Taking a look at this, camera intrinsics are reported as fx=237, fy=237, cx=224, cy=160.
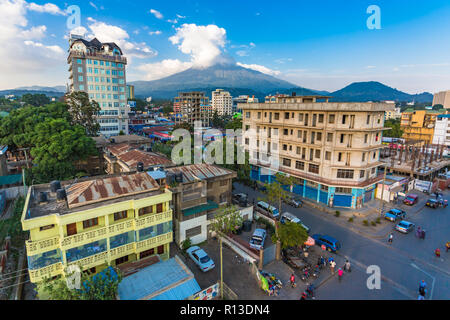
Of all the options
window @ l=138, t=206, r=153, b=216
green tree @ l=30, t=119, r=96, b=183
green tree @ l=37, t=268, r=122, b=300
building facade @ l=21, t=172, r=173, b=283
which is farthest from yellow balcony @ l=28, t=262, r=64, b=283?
green tree @ l=30, t=119, r=96, b=183

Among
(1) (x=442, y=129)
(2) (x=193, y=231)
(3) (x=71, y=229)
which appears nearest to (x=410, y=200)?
(2) (x=193, y=231)

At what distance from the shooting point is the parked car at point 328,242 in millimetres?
23127

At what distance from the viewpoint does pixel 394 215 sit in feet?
97.5

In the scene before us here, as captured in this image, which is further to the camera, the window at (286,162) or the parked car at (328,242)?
the window at (286,162)

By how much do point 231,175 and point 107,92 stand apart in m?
55.5

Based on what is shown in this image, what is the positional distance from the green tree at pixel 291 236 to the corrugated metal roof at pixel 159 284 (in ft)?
30.2

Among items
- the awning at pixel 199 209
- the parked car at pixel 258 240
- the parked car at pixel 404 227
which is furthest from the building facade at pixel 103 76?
the parked car at pixel 404 227

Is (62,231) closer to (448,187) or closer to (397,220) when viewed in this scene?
(397,220)

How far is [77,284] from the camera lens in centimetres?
1285

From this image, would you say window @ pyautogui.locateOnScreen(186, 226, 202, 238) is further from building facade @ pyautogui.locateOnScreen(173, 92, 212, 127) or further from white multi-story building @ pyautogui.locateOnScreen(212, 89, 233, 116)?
white multi-story building @ pyautogui.locateOnScreen(212, 89, 233, 116)

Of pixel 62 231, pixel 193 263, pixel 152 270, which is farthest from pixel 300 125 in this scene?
pixel 62 231

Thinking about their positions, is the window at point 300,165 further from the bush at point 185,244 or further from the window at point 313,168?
the bush at point 185,244

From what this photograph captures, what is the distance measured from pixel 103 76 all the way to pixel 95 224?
60298mm

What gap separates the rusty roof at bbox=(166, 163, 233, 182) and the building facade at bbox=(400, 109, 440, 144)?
76264 mm
